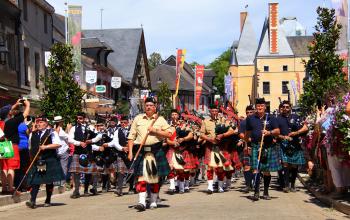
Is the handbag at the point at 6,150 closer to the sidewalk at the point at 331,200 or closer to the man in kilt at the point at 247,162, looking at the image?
the man in kilt at the point at 247,162

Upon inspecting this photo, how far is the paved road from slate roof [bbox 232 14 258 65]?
77.2 metres

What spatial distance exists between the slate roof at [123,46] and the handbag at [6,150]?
4904 cm

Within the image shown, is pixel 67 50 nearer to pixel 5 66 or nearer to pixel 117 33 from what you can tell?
pixel 5 66

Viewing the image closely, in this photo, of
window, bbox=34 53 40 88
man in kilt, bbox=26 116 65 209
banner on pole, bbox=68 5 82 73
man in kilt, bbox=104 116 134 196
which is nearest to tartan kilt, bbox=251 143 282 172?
man in kilt, bbox=104 116 134 196

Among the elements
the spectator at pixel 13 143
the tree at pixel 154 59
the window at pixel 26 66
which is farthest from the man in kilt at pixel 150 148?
the tree at pixel 154 59

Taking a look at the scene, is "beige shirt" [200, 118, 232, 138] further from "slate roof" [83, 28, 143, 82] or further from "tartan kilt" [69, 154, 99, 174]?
"slate roof" [83, 28, 143, 82]

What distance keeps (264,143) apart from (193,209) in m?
2.67

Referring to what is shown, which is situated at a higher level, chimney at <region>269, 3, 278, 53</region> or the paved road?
chimney at <region>269, 3, 278, 53</region>

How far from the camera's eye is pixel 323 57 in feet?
70.9

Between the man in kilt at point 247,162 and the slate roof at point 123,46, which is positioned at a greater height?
the slate roof at point 123,46

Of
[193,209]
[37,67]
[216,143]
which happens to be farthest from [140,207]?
[37,67]

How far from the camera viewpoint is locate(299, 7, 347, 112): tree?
2162 centimetres

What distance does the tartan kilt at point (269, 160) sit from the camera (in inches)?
520

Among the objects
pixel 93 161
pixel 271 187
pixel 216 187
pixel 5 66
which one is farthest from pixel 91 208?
pixel 5 66
